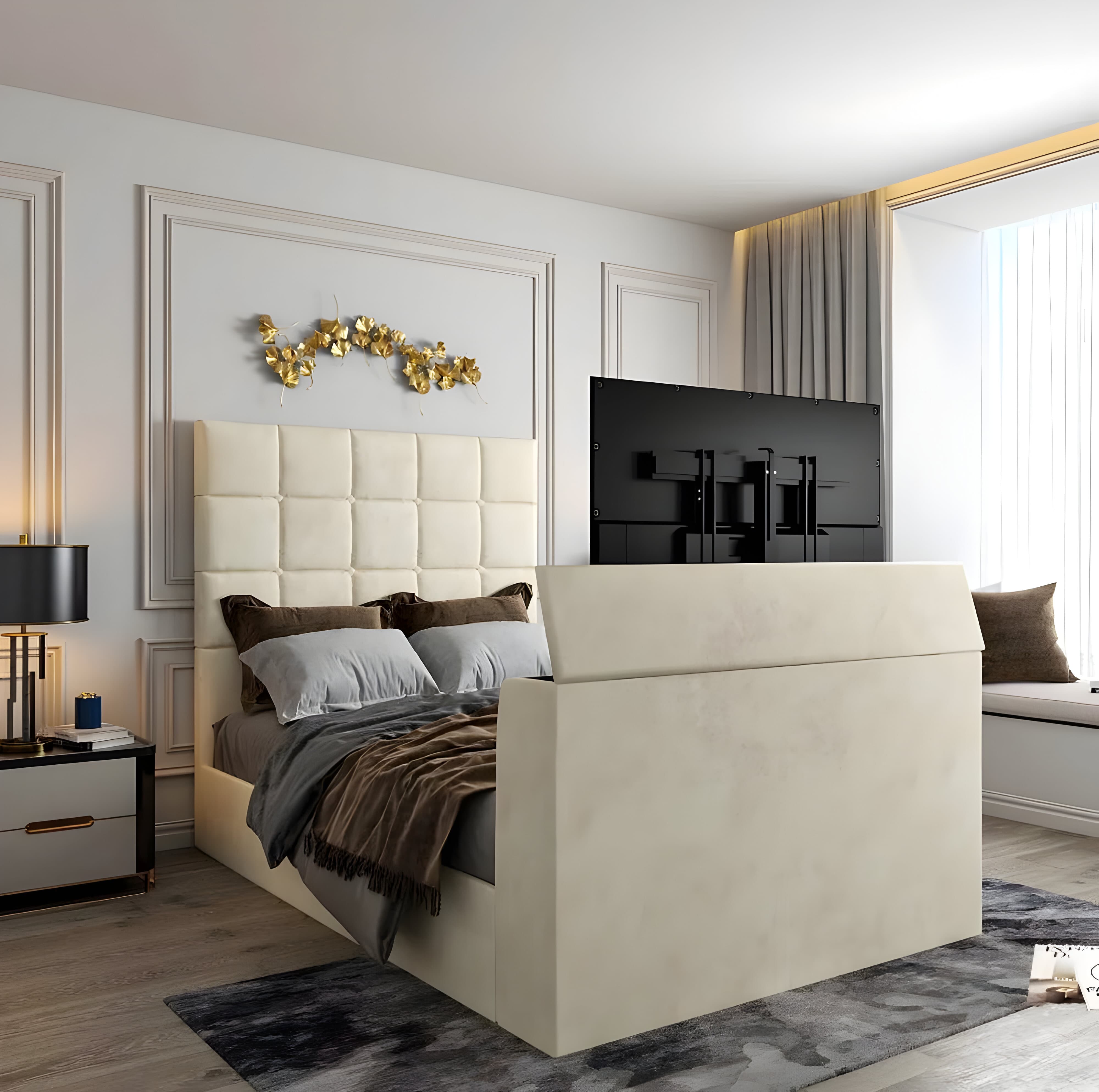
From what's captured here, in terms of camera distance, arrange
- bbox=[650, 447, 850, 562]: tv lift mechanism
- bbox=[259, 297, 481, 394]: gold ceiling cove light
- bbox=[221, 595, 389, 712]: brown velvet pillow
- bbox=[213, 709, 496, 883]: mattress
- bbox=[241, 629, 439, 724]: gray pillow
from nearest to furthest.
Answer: bbox=[213, 709, 496, 883]: mattress
bbox=[650, 447, 850, 562]: tv lift mechanism
bbox=[241, 629, 439, 724]: gray pillow
bbox=[221, 595, 389, 712]: brown velvet pillow
bbox=[259, 297, 481, 394]: gold ceiling cove light

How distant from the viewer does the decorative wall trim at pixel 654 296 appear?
532 cm

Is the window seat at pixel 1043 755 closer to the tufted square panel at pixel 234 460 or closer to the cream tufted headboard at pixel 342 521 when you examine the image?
the cream tufted headboard at pixel 342 521

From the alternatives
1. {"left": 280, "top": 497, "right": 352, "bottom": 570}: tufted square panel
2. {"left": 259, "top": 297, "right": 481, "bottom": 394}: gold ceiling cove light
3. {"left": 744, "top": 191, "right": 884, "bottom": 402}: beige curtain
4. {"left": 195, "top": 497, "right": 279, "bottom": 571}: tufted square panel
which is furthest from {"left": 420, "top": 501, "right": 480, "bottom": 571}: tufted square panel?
{"left": 744, "top": 191, "right": 884, "bottom": 402}: beige curtain

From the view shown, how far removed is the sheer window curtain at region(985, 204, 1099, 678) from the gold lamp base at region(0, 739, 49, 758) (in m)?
4.26

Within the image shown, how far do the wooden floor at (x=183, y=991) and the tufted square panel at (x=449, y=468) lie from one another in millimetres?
1712

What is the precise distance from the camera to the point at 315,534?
4.34m

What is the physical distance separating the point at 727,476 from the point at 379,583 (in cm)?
196

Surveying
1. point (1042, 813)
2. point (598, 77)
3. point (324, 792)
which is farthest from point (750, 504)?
point (1042, 813)

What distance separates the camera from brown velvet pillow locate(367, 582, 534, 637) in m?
4.43

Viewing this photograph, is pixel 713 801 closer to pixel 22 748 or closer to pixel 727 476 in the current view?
pixel 727 476

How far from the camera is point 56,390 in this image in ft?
13.0

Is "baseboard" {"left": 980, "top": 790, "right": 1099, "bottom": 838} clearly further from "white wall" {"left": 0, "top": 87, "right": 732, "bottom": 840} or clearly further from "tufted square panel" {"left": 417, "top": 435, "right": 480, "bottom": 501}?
"white wall" {"left": 0, "top": 87, "right": 732, "bottom": 840}

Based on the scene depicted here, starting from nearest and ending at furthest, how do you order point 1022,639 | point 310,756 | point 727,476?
point 727,476 < point 310,756 < point 1022,639

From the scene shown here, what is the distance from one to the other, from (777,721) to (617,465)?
73 centimetres
